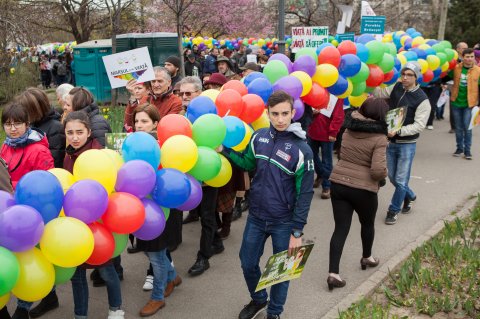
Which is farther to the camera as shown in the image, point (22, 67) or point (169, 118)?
point (22, 67)

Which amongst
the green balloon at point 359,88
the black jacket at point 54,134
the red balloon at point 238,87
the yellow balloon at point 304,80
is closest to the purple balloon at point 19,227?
the black jacket at point 54,134

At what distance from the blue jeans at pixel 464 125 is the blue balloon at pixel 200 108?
18.9 ft

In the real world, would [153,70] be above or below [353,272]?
above

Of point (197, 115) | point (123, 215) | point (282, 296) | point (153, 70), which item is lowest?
point (282, 296)

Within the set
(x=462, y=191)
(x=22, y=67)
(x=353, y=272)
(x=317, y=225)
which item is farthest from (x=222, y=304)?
(x=22, y=67)

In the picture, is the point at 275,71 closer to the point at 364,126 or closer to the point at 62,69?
the point at 364,126

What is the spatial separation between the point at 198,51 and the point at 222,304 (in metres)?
14.7

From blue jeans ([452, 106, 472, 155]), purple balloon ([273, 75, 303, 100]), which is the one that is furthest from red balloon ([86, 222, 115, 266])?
blue jeans ([452, 106, 472, 155])

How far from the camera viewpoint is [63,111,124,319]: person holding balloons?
11.7 ft

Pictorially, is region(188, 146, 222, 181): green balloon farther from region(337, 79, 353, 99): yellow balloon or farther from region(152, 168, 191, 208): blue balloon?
region(337, 79, 353, 99): yellow balloon

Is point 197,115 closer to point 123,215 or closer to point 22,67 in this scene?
point 123,215

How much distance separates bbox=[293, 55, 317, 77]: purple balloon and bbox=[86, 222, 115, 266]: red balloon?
348 centimetres

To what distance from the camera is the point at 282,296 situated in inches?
142

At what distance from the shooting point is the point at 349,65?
6.12 m
